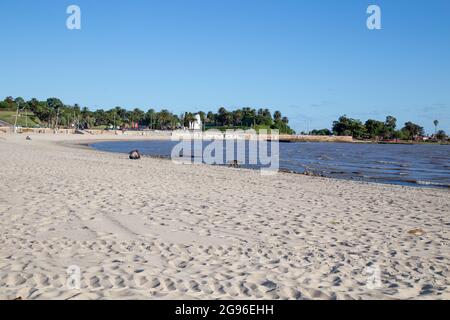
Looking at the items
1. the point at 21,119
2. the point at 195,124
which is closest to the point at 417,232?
the point at 21,119

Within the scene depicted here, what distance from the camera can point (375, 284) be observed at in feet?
16.0

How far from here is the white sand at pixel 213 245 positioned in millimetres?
4656

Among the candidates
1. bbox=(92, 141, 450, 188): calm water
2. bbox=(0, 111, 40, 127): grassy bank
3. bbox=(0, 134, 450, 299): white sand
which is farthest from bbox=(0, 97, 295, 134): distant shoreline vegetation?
bbox=(0, 134, 450, 299): white sand

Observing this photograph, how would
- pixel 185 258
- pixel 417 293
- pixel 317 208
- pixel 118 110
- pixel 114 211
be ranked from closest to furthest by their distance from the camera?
pixel 417 293 → pixel 185 258 → pixel 114 211 → pixel 317 208 → pixel 118 110

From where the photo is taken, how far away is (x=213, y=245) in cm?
641

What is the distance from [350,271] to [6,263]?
467 cm

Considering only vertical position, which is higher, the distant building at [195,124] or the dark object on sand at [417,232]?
the distant building at [195,124]

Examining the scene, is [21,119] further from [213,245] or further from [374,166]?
[213,245]

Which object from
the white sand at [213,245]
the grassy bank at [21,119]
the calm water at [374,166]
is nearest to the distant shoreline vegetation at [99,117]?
the grassy bank at [21,119]

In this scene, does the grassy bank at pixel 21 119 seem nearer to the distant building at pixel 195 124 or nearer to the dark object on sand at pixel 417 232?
the distant building at pixel 195 124

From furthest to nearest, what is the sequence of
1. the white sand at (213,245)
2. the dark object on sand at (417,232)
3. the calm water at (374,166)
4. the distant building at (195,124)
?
the distant building at (195,124) → the calm water at (374,166) → the dark object on sand at (417,232) → the white sand at (213,245)

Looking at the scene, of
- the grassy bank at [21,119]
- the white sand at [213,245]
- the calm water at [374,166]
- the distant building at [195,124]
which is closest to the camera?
the white sand at [213,245]
